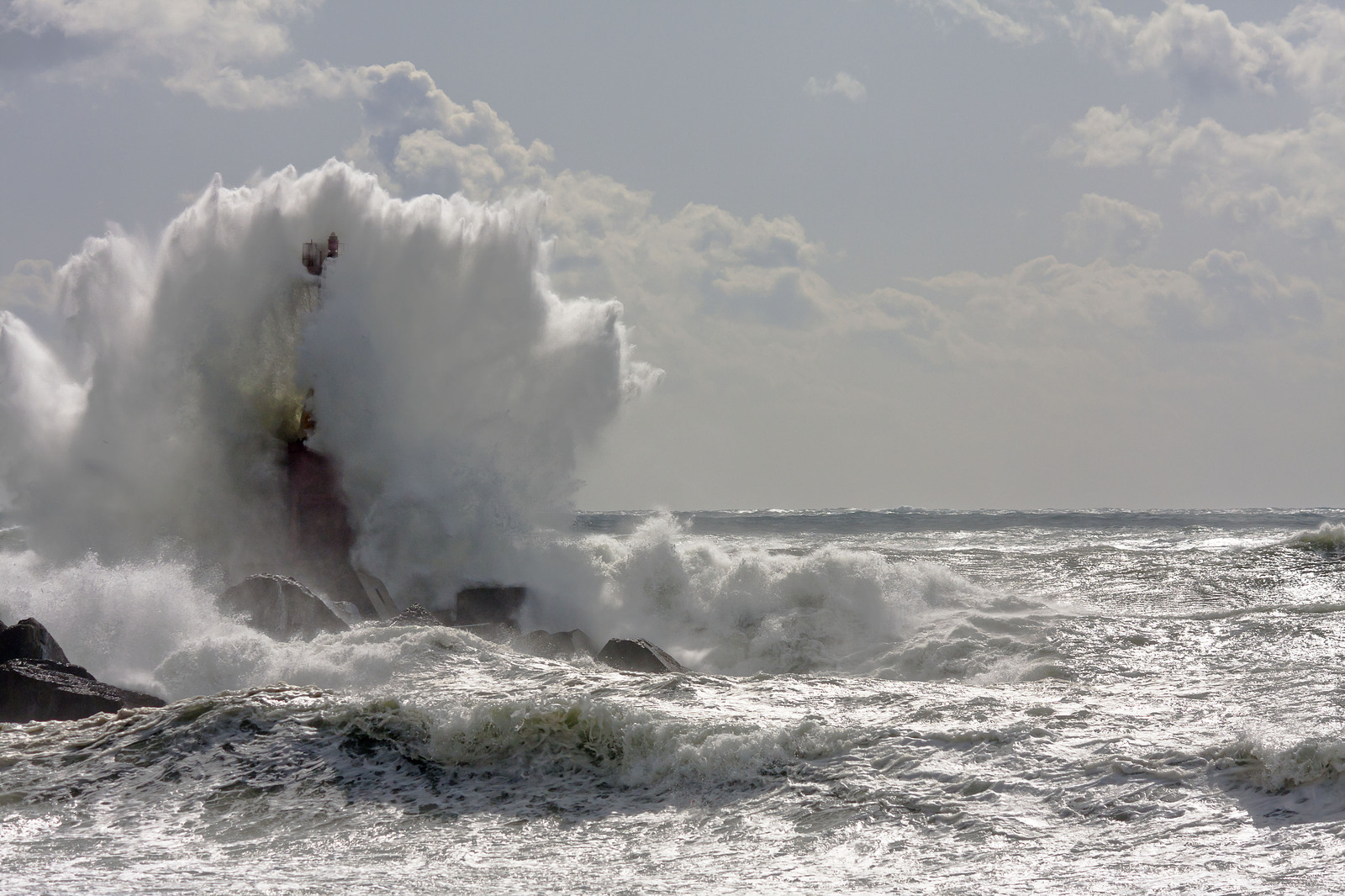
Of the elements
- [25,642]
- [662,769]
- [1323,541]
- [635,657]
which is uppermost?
[1323,541]

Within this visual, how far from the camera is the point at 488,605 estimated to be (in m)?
12.2

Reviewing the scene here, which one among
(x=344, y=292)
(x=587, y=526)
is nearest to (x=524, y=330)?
(x=344, y=292)

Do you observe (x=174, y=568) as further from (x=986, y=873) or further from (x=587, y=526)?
(x=587, y=526)

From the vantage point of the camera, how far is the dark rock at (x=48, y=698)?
7043 millimetres

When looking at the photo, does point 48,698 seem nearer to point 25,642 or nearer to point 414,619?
point 25,642

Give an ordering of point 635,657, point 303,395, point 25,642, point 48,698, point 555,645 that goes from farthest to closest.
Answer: point 303,395 → point 555,645 → point 635,657 → point 25,642 → point 48,698

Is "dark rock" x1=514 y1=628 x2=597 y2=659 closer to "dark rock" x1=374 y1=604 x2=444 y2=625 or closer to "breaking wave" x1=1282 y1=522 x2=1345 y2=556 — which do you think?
"dark rock" x1=374 y1=604 x2=444 y2=625

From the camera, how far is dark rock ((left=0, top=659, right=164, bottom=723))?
7.04m

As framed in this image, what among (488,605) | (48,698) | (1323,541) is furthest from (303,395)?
(1323,541)

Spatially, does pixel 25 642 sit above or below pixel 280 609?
below

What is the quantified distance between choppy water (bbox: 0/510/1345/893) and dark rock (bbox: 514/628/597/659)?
3.85 feet

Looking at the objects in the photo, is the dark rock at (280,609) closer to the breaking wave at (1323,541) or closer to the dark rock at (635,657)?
the dark rock at (635,657)

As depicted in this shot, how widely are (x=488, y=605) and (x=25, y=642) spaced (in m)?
5.19

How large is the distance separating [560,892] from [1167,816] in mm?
3212
